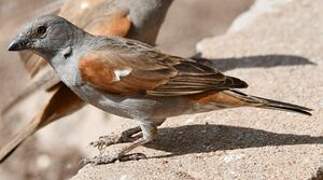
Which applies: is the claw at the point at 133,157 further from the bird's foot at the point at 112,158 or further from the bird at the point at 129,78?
the bird at the point at 129,78

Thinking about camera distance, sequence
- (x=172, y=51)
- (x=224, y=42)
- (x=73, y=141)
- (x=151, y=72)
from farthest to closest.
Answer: (x=172, y=51) < (x=73, y=141) < (x=224, y=42) < (x=151, y=72)

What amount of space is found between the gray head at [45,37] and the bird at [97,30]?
1.52m

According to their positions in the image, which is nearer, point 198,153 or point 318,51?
point 198,153

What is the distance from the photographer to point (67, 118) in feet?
31.8

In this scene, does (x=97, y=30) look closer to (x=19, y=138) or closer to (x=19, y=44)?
(x=19, y=138)

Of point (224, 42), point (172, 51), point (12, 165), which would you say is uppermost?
point (224, 42)

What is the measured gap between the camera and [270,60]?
802 cm

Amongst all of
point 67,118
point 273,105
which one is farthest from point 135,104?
point 67,118

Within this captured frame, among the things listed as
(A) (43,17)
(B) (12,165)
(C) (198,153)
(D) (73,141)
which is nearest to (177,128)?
(C) (198,153)

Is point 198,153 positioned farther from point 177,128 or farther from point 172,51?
point 172,51

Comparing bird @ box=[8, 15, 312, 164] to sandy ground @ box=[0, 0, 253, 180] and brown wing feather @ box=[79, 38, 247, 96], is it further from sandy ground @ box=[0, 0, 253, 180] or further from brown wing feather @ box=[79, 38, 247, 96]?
sandy ground @ box=[0, 0, 253, 180]

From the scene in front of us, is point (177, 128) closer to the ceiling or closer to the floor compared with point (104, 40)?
closer to the floor

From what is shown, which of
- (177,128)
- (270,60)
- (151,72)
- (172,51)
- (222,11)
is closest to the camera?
(151,72)

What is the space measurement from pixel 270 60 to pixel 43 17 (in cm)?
247
